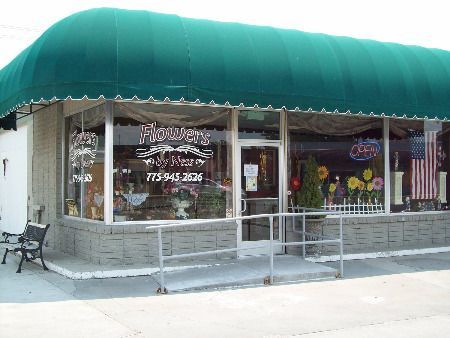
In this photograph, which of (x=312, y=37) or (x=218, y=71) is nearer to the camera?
(x=218, y=71)

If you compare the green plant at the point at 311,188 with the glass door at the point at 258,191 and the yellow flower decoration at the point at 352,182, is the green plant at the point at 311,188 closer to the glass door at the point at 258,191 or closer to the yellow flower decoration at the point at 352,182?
the glass door at the point at 258,191

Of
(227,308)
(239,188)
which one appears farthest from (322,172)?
(227,308)

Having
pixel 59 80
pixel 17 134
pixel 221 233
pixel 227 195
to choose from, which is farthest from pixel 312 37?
pixel 17 134

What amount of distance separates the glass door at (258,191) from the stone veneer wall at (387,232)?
0.50m

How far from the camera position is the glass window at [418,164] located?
12016 mm

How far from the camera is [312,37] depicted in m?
10.3

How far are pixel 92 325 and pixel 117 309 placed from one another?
2.35ft

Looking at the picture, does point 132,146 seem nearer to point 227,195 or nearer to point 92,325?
point 227,195

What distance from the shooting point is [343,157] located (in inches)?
455

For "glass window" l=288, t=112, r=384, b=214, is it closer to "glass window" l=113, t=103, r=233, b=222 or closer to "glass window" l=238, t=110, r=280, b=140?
"glass window" l=238, t=110, r=280, b=140

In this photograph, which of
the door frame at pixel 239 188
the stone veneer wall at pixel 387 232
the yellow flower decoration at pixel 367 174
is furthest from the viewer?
the yellow flower decoration at pixel 367 174

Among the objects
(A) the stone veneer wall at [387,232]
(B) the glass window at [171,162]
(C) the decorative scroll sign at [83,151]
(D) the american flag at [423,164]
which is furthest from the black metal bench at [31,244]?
(D) the american flag at [423,164]

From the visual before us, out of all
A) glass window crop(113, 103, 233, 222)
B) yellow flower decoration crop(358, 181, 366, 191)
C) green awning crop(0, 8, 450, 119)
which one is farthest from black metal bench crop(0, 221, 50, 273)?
yellow flower decoration crop(358, 181, 366, 191)

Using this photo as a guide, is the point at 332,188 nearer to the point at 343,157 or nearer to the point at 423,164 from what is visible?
the point at 343,157
